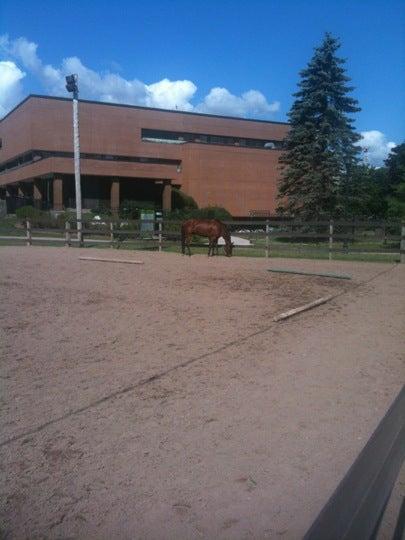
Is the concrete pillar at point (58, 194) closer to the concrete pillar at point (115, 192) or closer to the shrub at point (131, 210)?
the concrete pillar at point (115, 192)

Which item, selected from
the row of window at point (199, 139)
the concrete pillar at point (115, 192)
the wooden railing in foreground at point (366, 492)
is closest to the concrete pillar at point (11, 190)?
the row of window at point (199, 139)

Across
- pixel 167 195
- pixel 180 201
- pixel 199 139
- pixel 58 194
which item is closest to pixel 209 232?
pixel 58 194

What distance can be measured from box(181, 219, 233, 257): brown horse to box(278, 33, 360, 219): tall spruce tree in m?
16.3

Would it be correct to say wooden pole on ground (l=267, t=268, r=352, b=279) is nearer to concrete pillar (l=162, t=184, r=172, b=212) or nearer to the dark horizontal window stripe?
concrete pillar (l=162, t=184, r=172, b=212)

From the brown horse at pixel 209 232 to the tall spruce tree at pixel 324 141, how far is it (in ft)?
53.6

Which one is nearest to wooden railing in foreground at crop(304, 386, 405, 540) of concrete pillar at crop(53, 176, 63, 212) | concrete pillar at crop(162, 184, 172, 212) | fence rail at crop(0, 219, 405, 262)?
fence rail at crop(0, 219, 405, 262)

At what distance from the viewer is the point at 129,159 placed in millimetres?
56625

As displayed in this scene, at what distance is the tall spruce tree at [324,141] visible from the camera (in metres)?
34.1

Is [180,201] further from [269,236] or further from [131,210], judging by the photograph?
[269,236]

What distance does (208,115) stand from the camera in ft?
209

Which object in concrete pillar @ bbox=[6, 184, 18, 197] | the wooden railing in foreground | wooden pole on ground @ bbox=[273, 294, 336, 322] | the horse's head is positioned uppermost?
concrete pillar @ bbox=[6, 184, 18, 197]

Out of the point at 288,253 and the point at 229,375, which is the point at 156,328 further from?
the point at 288,253

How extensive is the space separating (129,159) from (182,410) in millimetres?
54469

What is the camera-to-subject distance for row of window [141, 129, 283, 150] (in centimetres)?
6125
